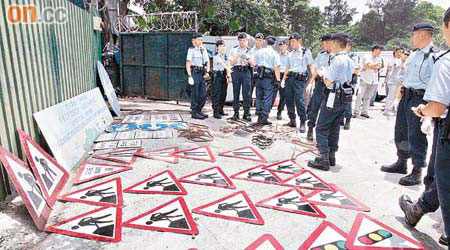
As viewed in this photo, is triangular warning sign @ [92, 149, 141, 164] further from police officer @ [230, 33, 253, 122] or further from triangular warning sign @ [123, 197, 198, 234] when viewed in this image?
police officer @ [230, 33, 253, 122]

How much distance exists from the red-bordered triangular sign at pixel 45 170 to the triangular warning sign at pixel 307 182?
260 centimetres

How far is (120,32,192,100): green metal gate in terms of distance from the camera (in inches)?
318

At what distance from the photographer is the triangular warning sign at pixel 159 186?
130 inches

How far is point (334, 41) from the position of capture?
394 centimetres

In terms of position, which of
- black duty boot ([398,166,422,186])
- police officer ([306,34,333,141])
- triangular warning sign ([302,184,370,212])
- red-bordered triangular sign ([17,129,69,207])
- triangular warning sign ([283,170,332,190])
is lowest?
triangular warning sign ([283,170,332,190])

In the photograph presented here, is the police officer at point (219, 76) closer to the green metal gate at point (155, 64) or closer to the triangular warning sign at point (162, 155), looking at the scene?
the green metal gate at point (155, 64)

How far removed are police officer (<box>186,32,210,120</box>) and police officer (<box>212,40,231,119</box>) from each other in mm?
258

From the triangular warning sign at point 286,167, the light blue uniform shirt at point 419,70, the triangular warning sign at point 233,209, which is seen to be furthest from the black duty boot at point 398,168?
the triangular warning sign at point 233,209

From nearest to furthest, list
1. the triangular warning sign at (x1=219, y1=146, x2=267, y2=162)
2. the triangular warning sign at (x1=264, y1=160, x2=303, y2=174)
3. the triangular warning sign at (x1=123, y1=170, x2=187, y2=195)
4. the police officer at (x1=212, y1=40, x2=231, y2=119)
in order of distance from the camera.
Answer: the triangular warning sign at (x1=123, y1=170, x2=187, y2=195), the triangular warning sign at (x1=264, y1=160, x2=303, y2=174), the triangular warning sign at (x1=219, y1=146, x2=267, y2=162), the police officer at (x1=212, y1=40, x2=231, y2=119)

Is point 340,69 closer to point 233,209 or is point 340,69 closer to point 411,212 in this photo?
point 411,212

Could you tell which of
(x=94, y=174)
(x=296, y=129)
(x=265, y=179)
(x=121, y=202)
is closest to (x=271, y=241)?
(x=265, y=179)

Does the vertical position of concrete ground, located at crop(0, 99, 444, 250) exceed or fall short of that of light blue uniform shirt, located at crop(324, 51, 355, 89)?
it falls short

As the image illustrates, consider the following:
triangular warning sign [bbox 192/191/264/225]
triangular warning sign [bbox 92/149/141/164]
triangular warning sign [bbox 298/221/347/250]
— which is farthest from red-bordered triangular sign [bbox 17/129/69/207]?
triangular warning sign [bbox 298/221/347/250]

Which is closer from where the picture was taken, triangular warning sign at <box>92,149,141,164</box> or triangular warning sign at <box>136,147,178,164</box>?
triangular warning sign at <box>92,149,141,164</box>
